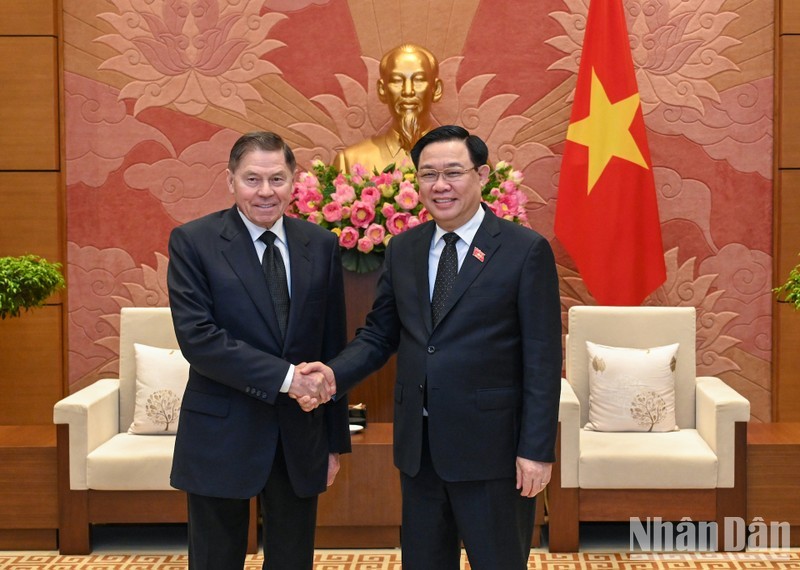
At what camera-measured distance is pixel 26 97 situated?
172 inches

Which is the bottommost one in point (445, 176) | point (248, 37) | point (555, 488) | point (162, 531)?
point (162, 531)

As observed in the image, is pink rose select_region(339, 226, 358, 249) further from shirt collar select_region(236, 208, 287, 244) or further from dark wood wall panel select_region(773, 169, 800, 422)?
dark wood wall panel select_region(773, 169, 800, 422)

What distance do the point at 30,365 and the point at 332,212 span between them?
1897 millimetres

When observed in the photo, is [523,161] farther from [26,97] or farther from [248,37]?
[26,97]

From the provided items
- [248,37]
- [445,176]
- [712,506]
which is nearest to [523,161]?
[248,37]

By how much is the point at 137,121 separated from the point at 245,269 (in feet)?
8.42

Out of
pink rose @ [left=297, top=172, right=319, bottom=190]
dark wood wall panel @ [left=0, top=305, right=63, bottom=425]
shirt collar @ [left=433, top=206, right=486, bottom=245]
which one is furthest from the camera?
dark wood wall panel @ [left=0, top=305, right=63, bottom=425]

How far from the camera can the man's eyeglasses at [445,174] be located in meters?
2.15

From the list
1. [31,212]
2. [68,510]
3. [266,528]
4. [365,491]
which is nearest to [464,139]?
[266,528]

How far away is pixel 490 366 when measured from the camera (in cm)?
213

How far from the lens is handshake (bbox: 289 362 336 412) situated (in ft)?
7.07

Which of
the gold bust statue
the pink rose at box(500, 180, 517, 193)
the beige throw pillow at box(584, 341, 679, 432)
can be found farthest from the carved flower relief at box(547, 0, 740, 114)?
the beige throw pillow at box(584, 341, 679, 432)

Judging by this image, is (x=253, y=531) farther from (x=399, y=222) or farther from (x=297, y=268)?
(x=297, y=268)

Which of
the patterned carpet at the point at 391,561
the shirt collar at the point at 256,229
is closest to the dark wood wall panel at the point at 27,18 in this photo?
the patterned carpet at the point at 391,561
